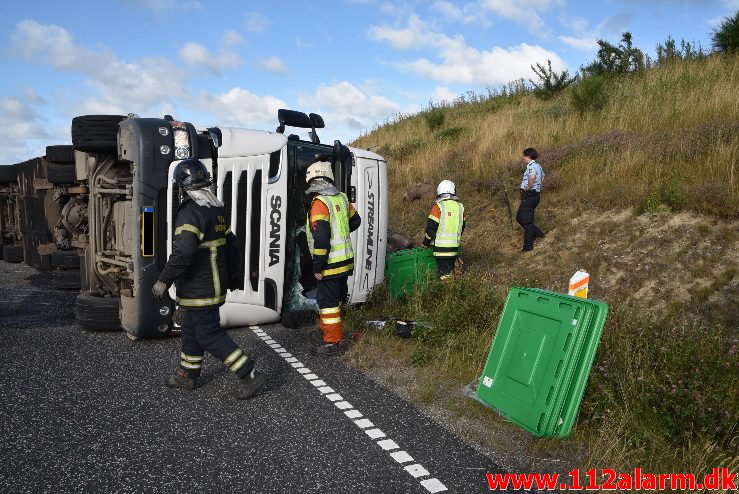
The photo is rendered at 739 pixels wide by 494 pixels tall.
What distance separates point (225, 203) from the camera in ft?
20.8

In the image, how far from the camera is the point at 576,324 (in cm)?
381

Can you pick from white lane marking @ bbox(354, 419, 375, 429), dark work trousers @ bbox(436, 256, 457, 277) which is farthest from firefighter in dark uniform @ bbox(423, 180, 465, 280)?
white lane marking @ bbox(354, 419, 375, 429)

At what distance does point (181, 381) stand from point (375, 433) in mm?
1861

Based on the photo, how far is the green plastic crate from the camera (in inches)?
328

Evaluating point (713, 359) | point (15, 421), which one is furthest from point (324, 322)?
point (713, 359)

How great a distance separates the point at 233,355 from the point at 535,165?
23.7 feet

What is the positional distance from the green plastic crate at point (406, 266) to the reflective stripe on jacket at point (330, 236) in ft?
7.72

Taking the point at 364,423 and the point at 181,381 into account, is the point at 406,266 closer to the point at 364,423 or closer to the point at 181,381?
the point at 181,381

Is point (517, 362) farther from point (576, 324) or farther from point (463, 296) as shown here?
point (463, 296)

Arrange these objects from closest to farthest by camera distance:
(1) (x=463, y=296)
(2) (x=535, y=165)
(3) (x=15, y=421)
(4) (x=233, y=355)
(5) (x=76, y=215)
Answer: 1. (3) (x=15, y=421)
2. (4) (x=233, y=355)
3. (1) (x=463, y=296)
4. (5) (x=76, y=215)
5. (2) (x=535, y=165)

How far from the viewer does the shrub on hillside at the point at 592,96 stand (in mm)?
14680

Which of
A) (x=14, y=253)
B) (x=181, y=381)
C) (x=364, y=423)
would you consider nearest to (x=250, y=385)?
(x=181, y=381)

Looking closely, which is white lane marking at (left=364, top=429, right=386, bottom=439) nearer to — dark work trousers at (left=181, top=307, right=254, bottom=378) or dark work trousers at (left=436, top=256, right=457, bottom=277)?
dark work trousers at (left=181, top=307, right=254, bottom=378)

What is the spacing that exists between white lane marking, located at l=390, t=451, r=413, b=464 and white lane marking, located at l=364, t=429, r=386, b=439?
279mm
